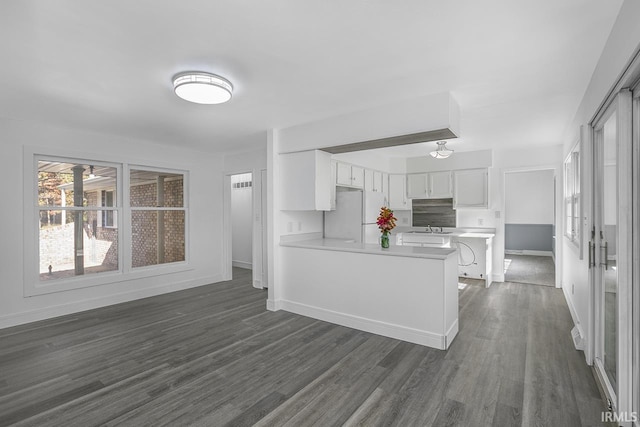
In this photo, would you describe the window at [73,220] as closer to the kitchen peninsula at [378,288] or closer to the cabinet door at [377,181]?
the kitchen peninsula at [378,288]

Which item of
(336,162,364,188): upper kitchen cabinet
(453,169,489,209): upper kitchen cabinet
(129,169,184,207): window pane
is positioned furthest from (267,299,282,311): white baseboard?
(453,169,489,209): upper kitchen cabinet

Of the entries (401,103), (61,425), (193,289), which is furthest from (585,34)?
(193,289)

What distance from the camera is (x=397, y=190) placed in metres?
6.84

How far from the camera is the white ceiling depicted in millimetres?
1778

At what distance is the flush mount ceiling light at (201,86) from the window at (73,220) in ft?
9.45

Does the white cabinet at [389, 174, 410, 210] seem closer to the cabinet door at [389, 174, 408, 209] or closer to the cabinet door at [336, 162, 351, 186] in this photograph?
the cabinet door at [389, 174, 408, 209]

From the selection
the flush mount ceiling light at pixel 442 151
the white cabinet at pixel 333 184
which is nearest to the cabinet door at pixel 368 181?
the white cabinet at pixel 333 184

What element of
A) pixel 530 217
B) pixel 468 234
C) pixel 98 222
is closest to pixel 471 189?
pixel 468 234

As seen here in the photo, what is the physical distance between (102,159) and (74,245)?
1.27 metres

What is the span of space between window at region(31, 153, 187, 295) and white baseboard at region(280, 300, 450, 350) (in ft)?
8.74

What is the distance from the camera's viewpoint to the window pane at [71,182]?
4.11 meters

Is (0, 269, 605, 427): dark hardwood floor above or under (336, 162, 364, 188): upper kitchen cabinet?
under

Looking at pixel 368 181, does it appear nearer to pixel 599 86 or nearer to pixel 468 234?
pixel 468 234

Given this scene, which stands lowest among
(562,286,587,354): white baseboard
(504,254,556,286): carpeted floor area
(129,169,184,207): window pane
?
(504,254,556,286): carpeted floor area
